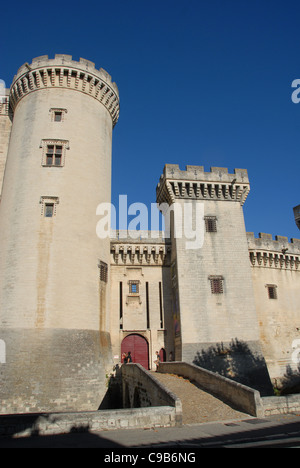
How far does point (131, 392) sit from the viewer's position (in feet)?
54.9

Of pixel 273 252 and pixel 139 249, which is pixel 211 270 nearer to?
pixel 139 249

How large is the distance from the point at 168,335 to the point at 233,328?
4454mm

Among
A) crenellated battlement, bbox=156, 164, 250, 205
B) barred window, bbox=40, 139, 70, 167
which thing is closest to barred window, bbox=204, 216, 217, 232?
crenellated battlement, bbox=156, 164, 250, 205

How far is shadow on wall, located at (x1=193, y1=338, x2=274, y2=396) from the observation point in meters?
20.4

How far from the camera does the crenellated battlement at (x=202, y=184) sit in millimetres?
24266

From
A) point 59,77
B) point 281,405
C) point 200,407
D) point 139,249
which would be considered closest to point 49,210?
point 139,249

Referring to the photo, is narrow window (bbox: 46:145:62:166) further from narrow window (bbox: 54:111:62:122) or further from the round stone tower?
A: narrow window (bbox: 54:111:62:122)

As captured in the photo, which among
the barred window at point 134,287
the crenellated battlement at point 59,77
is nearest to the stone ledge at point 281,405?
the barred window at point 134,287

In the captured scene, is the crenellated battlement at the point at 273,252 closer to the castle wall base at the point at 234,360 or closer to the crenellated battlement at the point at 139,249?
the crenellated battlement at the point at 139,249

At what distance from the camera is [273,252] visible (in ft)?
88.6

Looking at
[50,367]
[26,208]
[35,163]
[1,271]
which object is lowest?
[50,367]

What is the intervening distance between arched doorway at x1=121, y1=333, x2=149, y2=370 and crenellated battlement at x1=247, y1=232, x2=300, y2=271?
10422mm
